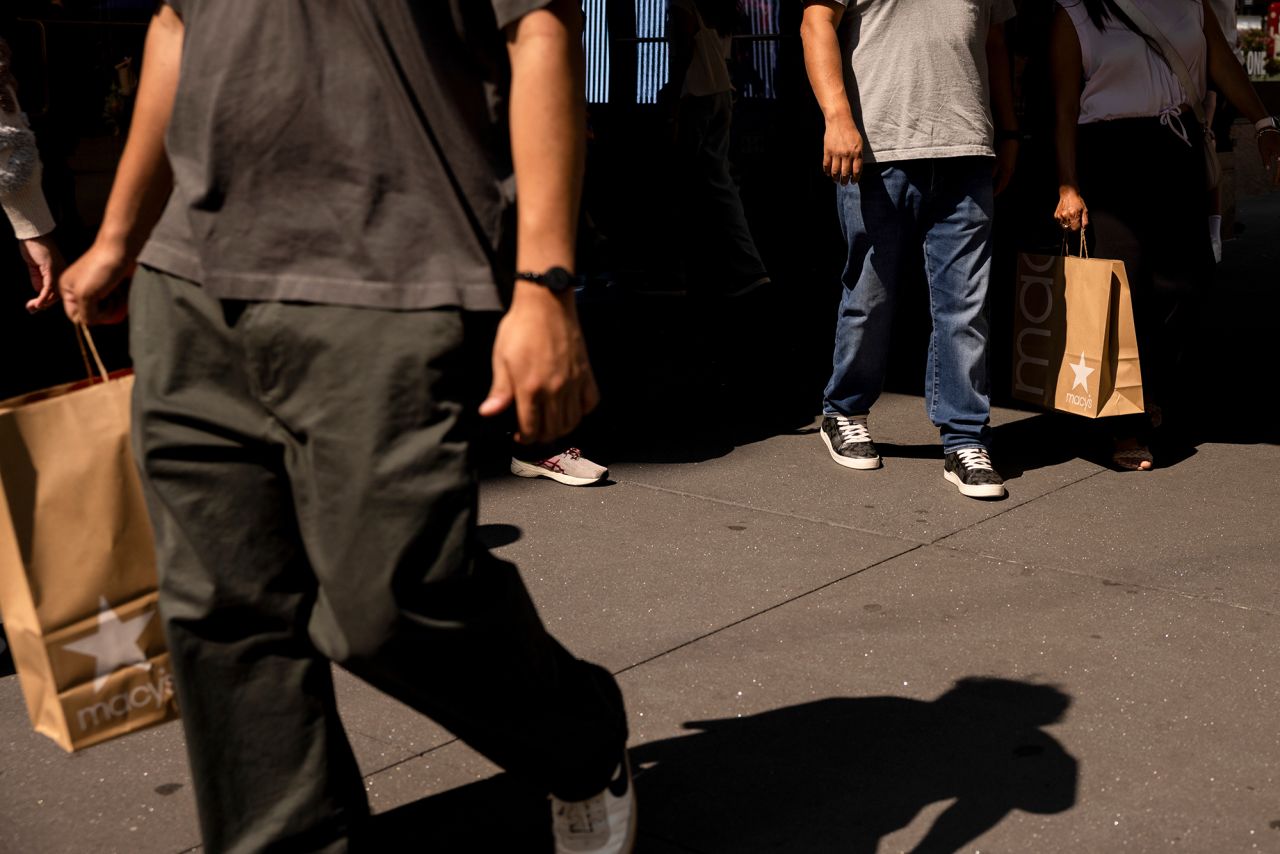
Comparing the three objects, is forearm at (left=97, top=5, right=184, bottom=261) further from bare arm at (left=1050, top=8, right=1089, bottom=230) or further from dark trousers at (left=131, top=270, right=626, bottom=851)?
bare arm at (left=1050, top=8, right=1089, bottom=230)

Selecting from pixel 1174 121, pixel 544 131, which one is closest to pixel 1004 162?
pixel 1174 121

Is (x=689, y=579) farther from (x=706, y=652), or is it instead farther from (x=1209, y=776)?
(x=1209, y=776)

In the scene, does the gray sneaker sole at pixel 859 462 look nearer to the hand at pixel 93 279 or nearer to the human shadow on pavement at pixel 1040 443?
the human shadow on pavement at pixel 1040 443

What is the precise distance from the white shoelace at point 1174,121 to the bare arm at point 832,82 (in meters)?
1.05

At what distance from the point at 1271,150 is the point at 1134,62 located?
23.5 inches

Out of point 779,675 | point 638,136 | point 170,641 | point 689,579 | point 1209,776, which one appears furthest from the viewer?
point 638,136

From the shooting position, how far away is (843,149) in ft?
15.9

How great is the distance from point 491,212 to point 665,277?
15.0 ft

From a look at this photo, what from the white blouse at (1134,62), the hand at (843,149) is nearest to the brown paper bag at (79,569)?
the hand at (843,149)

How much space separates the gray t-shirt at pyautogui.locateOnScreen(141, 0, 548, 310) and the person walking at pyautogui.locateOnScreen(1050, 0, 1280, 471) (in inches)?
137

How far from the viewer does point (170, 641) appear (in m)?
2.25

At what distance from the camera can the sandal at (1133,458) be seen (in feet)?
17.6

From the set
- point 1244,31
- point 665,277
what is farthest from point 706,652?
point 1244,31

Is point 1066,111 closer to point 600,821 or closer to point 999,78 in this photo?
point 999,78
